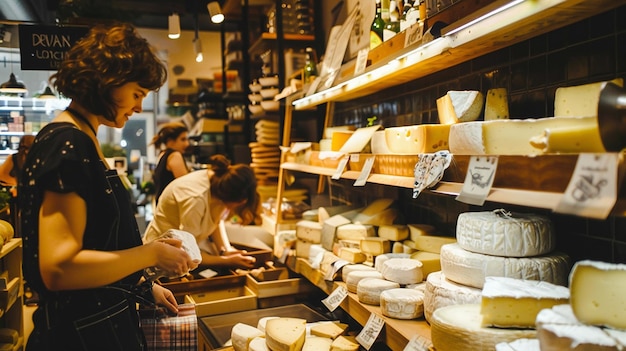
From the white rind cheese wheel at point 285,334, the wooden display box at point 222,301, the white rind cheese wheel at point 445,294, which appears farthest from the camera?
the wooden display box at point 222,301

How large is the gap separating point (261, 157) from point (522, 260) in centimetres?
337

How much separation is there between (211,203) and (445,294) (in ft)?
6.11

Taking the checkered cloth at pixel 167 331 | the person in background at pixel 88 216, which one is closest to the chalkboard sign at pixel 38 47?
the person in background at pixel 88 216

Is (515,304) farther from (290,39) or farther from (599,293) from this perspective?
(290,39)

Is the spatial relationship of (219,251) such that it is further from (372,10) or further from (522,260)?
(522,260)

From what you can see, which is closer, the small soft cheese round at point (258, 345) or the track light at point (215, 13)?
the small soft cheese round at point (258, 345)

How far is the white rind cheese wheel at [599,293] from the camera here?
3.62 ft

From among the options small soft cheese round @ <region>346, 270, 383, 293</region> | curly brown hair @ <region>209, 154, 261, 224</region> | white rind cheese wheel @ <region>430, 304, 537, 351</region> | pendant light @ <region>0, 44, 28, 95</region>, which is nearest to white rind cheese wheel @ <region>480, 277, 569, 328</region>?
white rind cheese wheel @ <region>430, 304, 537, 351</region>

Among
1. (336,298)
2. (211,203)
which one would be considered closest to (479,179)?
(336,298)

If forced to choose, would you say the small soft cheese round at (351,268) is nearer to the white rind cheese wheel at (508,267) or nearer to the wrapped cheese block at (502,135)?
the white rind cheese wheel at (508,267)

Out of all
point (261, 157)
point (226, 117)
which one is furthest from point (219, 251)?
point (226, 117)

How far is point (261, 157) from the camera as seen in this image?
471 cm

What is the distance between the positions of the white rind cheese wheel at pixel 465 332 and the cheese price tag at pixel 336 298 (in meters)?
0.77

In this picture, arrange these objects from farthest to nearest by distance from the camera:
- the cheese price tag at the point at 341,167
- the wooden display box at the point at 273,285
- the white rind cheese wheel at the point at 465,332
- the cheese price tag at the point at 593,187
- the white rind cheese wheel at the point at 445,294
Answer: the wooden display box at the point at 273,285 < the cheese price tag at the point at 341,167 < the white rind cheese wheel at the point at 445,294 < the white rind cheese wheel at the point at 465,332 < the cheese price tag at the point at 593,187
